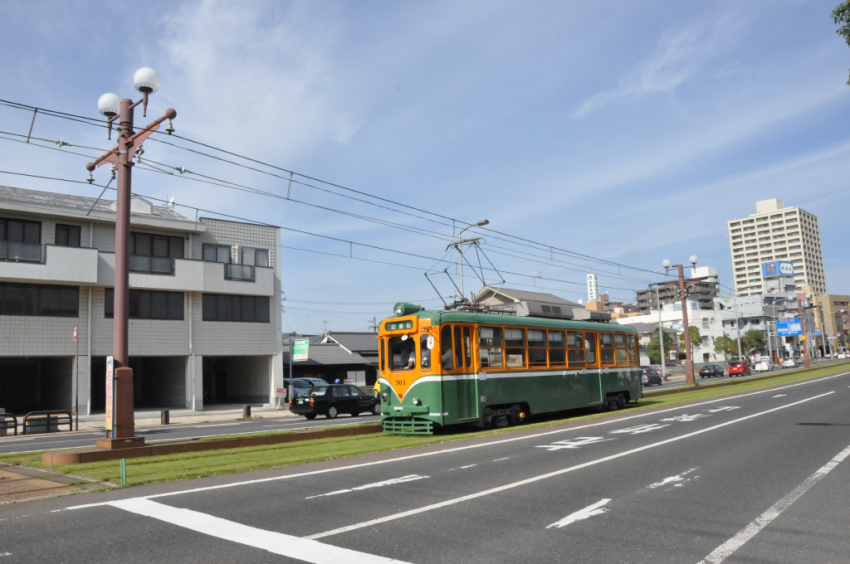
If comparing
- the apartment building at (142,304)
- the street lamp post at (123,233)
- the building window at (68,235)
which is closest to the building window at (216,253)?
the apartment building at (142,304)

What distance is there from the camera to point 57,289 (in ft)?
98.5

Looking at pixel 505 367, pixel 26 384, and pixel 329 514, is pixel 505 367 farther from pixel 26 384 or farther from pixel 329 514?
pixel 26 384

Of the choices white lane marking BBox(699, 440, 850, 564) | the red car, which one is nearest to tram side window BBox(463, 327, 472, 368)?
white lane marking BBox(699, 440, 850, 564)

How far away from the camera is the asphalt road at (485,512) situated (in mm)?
5594

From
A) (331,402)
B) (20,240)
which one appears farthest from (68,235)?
(331,402)

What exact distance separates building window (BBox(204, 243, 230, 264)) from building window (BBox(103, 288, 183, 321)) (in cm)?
265

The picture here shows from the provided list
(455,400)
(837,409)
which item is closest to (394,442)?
(455,400)

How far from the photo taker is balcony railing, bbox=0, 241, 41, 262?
2817 cm

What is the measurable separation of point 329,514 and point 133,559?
217 cm

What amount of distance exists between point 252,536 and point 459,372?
941 centimetres

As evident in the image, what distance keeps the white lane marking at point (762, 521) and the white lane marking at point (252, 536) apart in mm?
2812

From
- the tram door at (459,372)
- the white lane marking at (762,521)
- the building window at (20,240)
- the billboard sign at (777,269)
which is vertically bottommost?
the white lane marking at (762,521)

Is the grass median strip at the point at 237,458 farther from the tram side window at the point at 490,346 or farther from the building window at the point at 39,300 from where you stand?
the building window at the point at 39,300

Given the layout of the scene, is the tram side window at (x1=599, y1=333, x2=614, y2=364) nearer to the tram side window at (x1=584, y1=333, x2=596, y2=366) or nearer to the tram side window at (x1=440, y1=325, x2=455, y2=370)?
the tram side window at (x1=584, y1=333, x2=596, y2=366)
